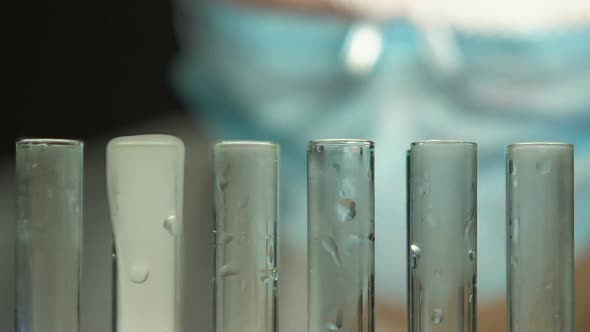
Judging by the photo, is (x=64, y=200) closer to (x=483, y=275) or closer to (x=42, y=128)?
(x=42, y=128)

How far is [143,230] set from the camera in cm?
73

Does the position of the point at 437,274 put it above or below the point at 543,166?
below

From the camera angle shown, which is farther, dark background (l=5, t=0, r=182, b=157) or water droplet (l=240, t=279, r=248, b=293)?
dark background (l=5, t=0, r=182, b=157)

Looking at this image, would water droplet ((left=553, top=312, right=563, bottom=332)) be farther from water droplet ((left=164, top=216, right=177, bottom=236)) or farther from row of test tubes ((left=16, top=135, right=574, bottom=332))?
water droplet ((left=164, top=216, right=177, bottom=236))

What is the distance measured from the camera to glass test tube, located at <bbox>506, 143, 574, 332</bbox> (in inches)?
29.7

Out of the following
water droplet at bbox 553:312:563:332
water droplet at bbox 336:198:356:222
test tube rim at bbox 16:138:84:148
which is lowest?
water droplet at bbox 553:312:563:332

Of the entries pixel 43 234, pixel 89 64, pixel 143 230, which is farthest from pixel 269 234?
pixel 89 64

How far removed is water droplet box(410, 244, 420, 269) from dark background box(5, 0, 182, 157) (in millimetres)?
409

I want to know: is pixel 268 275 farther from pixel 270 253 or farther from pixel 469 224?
pixel 469 224

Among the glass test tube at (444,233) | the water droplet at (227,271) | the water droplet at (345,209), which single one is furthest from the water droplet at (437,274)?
the water droplet at (227,271)

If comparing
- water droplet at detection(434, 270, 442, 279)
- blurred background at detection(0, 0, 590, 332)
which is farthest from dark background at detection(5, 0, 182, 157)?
water droplet at detection(434, 270, 442, 279)

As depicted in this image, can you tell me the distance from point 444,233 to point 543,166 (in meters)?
0.13

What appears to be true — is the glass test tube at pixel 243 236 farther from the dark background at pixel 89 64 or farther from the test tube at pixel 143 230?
the dark background at pixel 89 64

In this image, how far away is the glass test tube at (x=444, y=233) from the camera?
0.74 metres
